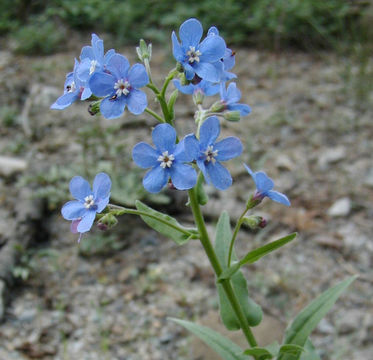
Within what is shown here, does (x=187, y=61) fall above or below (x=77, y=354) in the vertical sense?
above

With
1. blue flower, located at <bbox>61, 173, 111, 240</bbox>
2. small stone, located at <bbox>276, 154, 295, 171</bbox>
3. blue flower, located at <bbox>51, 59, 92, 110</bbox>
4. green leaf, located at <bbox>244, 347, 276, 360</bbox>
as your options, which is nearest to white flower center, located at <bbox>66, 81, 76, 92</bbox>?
blue flower, located at <bbox>51, 59, 92, 110</bbox>

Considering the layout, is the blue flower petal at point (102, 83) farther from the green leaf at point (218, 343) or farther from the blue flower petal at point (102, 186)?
the green leaf at point (218, 343)

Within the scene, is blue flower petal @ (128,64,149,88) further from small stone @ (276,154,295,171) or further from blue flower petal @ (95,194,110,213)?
small stone @ (276,154,295,171)

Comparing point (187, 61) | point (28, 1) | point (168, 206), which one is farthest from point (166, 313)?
point (28, 1)

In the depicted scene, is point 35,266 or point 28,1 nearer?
point 35,266

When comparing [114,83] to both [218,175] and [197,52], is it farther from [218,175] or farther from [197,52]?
[218,175]

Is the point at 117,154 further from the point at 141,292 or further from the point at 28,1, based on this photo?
the point at 28,1

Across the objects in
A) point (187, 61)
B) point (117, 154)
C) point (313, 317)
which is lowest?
point (117, 154)

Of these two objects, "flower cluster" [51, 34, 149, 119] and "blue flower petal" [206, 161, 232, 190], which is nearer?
"flower cluster" [51, 34, 149, 119]
